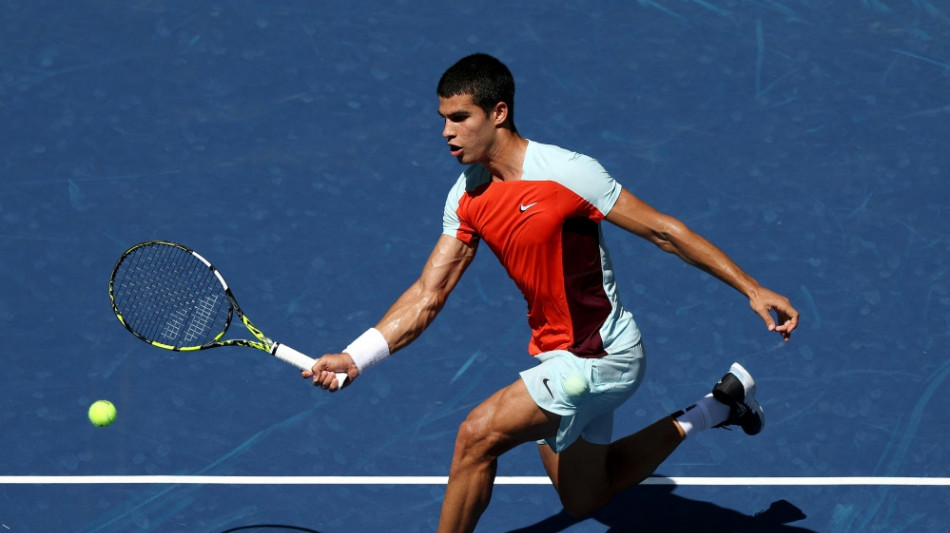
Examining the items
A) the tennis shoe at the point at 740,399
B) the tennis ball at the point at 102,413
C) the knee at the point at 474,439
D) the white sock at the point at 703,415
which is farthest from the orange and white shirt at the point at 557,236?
the tennis ball at the point at 102,413

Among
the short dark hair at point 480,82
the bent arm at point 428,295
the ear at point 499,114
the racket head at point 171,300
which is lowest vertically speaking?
the racket head at point 171,300

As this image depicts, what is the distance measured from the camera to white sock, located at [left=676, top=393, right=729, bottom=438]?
676 centimetres

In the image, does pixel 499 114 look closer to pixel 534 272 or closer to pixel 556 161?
pixel 556 161

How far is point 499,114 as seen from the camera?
591cm

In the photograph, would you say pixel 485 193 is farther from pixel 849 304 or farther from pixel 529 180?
pixel 849 304

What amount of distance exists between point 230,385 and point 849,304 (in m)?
3.49

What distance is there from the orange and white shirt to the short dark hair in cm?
26

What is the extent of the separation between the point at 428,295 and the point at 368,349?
0.37 meters

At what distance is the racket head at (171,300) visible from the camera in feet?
23.4

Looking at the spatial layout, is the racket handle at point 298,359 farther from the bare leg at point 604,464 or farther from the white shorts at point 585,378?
the bare leg at point 604,464

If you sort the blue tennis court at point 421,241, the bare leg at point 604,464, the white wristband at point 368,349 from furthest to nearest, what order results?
the blue tennis court at point 421,241, the bare leg at point 604,464, the white wristband at point 368,349

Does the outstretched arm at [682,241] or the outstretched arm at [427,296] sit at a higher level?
the outstretched arm at [682,241]

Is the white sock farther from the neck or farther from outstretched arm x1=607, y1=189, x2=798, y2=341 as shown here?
the neck

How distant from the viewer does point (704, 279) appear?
824cm
